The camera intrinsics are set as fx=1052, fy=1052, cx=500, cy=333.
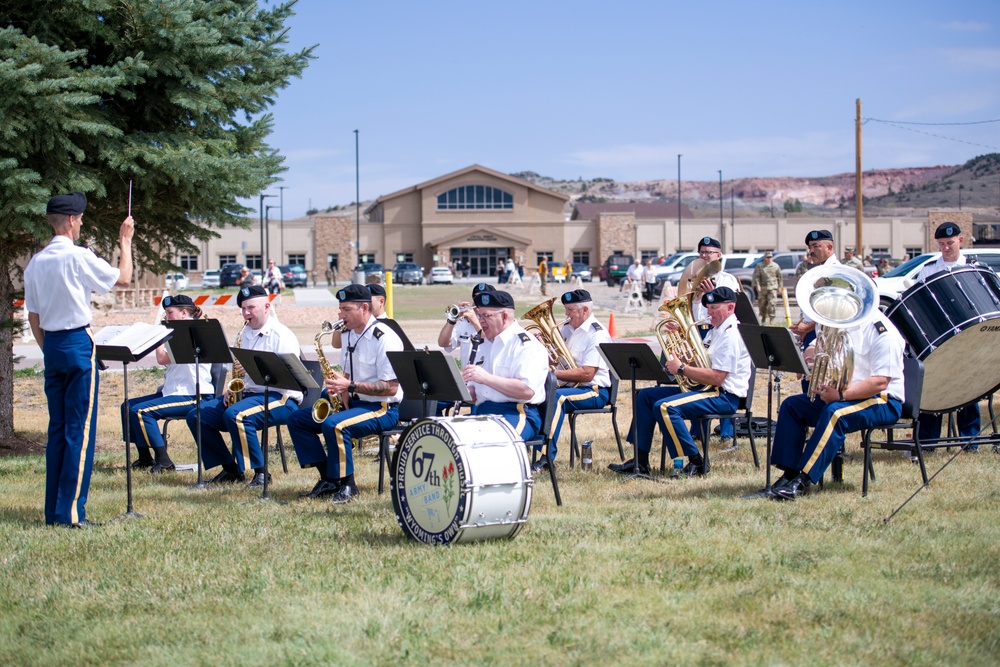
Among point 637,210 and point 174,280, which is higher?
point 637,210

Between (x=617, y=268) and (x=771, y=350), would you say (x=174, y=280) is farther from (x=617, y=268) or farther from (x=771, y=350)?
(x=771, y=350)

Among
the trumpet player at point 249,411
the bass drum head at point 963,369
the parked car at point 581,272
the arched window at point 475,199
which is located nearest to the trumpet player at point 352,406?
the trumpet player at point 249,411

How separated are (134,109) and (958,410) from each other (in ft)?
25.9

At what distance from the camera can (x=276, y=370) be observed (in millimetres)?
7703

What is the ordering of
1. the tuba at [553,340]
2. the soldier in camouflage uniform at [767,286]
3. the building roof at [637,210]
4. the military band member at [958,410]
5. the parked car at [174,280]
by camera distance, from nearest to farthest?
the military band member at [958,410]
the tuba at [553,340]
the soldier in camouflage uniform at [767,286]
the parked car at [174,280]
the building roof at [637,210]

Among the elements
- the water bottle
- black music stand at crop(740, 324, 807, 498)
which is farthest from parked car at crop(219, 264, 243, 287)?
black music stand at crop(740, 324, 807, 498)

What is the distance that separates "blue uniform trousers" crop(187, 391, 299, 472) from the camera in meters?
8.65

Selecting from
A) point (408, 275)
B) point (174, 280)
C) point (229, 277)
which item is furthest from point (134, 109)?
point (408, 275)

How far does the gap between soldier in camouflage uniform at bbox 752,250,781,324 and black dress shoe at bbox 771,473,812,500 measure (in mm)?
15904

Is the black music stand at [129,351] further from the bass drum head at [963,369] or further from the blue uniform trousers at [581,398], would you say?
the bass drum head at [963,369]

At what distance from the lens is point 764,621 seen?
Result: 4840mm

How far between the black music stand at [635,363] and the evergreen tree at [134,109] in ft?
12.3

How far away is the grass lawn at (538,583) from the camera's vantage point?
15.1 ft

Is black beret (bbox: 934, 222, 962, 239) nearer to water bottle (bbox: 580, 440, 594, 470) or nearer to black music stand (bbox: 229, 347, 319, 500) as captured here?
water bottle (bbox: 580, 440, 594, 470)
